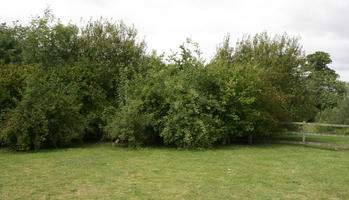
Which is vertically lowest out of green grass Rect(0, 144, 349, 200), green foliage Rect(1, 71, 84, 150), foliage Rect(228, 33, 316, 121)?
green grass Rect(0, 144, 349, 200)

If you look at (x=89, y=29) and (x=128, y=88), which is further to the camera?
(x=89, y=29)

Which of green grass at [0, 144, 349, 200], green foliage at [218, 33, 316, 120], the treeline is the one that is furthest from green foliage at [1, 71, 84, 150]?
green foliage at [218, 33, 316, 120]

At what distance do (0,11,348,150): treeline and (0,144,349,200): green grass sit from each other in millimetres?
1925

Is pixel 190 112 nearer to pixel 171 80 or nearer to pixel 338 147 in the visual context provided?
pixel 171 80

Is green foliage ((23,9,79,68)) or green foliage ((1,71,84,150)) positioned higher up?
green foliage ((23,9,79,68))

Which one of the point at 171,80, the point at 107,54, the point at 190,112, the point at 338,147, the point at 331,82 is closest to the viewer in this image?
the point at 190,112

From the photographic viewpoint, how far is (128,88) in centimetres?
1492

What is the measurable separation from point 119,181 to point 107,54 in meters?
13.7

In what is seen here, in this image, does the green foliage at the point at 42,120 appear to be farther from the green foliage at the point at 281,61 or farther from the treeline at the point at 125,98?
the green foliage at the point at 281,61

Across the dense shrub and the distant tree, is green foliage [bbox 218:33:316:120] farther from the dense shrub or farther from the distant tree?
the distant tree

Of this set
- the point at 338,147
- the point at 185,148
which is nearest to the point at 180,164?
the point at 185,148

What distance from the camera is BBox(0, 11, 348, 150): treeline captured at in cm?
1298

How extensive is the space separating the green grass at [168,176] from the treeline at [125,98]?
1.92 m

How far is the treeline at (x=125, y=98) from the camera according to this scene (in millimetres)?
12977
